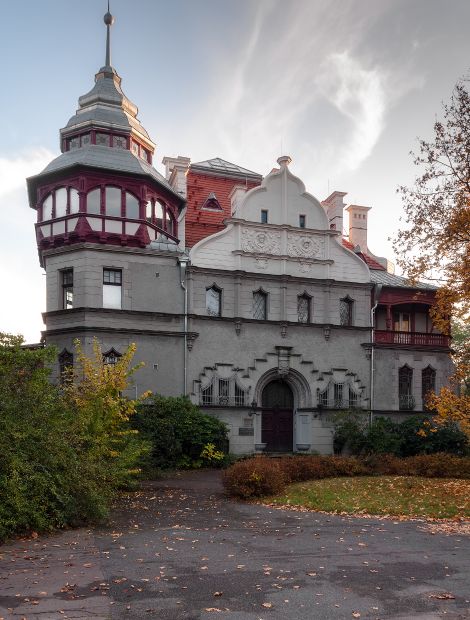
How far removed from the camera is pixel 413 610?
730cm

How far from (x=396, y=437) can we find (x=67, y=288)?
17421 mm

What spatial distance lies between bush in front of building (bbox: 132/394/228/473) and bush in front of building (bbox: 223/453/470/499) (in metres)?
4.64

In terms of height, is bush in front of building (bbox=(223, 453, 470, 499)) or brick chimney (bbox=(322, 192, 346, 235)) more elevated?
brick chimney (bbox=(322, 192, 346, 235))

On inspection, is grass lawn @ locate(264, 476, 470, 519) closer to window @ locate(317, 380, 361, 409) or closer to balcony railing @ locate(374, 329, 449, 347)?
window @ locate(317, 380, 361, 409)

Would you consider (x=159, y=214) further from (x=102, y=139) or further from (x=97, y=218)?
(x=102, y=139)

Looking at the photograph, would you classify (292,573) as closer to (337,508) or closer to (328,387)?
(337,508)

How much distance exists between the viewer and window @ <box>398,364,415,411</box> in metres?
31.6

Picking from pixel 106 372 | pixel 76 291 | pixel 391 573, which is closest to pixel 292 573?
pixel 391 573

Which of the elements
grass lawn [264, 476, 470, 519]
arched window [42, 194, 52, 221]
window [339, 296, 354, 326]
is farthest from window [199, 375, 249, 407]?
arched window [42, 194, 52, 221]

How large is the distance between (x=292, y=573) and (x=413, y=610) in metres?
2.12

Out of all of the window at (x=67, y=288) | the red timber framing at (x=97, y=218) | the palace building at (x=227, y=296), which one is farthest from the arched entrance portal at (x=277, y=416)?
the window at (x=67, y=288)

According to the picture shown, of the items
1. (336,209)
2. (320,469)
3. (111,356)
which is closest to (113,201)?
(111,356)

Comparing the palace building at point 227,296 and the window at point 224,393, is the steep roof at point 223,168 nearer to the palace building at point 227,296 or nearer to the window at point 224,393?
the palace building at point 227,296

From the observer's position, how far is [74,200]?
28562 mm
